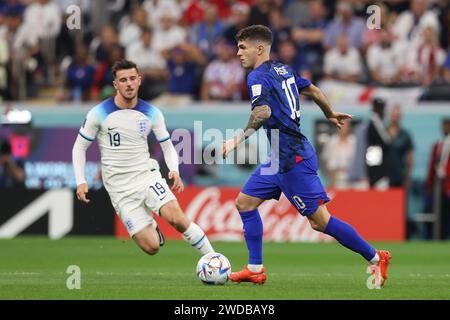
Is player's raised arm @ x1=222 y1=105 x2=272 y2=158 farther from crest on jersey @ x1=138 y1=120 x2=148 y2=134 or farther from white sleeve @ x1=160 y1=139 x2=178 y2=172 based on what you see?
crest on jersey @ x1=138 y1=120 x2=148 y2=134

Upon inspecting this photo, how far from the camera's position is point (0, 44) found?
2502cm

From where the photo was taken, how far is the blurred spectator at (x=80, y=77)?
24.1 metres

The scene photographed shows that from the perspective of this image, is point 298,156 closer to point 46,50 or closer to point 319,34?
point 319,34

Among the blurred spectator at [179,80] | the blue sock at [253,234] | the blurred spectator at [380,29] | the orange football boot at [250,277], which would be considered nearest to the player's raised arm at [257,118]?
the blue sock at [253,234]

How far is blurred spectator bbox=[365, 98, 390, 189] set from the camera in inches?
885

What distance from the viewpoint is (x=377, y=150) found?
74.0 feet

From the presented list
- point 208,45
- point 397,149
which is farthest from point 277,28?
point 397,149

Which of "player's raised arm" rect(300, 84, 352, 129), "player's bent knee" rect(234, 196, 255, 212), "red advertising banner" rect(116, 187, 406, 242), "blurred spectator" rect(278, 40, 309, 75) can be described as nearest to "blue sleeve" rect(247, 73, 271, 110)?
"player's raised arm" rect(300, 84, 352, 129)

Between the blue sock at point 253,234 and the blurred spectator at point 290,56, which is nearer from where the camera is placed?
the blue sock at point 253,234

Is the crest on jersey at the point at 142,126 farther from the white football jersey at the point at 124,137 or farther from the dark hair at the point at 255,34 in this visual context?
the dark hair at the point at 255,34

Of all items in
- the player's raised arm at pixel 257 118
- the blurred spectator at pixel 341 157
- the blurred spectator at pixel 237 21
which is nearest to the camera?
the player's raised arm at pixel 257 118

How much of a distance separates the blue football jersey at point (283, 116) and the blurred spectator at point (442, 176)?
1058 centimetres
